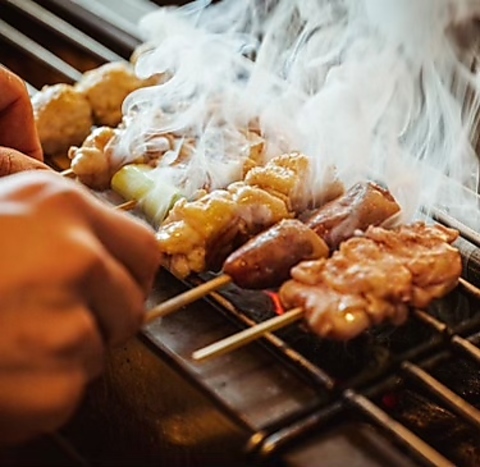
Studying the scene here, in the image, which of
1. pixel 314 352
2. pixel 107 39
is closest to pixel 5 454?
pixel 314 352

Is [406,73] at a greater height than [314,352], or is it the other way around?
[406,73]

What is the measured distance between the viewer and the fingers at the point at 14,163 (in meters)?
2.43

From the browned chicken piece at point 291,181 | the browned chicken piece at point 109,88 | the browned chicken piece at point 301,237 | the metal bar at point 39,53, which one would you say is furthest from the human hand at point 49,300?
the metal bar at point 39,53

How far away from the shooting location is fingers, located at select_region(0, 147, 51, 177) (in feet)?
7.96

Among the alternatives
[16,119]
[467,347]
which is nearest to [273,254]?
[467,347]

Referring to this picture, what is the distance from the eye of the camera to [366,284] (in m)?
2.16

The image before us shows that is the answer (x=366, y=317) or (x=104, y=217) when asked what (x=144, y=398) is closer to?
(x=366, y=317)

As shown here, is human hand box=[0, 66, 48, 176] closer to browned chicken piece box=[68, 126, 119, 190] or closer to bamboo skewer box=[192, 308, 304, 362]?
browned chicken piece box=[68, 126, 119, 190]

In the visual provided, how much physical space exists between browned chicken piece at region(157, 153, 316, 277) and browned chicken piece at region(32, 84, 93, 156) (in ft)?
2.24

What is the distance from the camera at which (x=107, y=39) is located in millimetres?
3588

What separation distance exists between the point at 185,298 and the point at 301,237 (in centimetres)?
32

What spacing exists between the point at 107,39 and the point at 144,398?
1.69 metres

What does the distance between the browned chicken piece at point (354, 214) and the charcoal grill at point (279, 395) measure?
0.66 feet

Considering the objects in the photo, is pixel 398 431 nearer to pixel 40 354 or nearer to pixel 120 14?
pixel 40 354
